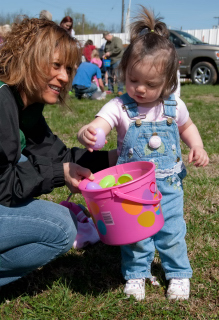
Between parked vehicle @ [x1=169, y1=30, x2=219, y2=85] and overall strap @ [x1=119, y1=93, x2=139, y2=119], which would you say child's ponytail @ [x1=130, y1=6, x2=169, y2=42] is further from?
parked vehicle @ [x1=169, y1=30, x2=219, y2=85]

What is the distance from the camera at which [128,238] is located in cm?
166

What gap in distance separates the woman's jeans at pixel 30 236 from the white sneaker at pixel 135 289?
1.33 ft

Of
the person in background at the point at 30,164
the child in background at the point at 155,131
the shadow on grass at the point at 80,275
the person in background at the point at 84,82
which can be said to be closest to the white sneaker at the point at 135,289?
the child in background at the point at 155,131

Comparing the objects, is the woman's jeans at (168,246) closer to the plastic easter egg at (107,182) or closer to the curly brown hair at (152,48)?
the plastic easter egg at (107,182)

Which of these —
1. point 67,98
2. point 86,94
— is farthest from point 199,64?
point 67,98

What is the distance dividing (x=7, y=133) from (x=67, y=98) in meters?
0.61

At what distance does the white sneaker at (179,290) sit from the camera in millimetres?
1967

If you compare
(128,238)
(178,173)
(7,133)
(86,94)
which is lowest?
(86,94)

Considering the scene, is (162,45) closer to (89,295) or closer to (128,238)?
(128,238)

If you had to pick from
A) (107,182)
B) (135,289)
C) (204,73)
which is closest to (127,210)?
(107,182)

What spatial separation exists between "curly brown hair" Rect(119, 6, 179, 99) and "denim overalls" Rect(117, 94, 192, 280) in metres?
0.13

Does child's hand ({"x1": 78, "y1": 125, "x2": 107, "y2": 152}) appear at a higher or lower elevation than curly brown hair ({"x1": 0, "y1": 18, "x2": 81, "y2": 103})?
lower

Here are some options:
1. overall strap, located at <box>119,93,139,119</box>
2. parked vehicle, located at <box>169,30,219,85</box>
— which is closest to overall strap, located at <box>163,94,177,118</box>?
overall strap, located at <box>119,93,139,119</box>

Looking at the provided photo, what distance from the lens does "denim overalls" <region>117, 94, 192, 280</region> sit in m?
1.91
